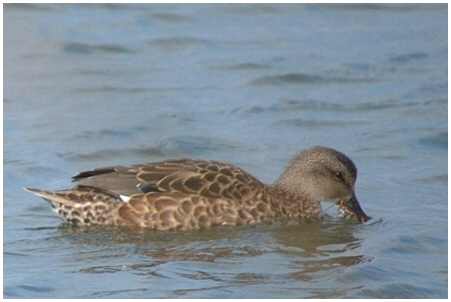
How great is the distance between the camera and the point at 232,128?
41.1 ft

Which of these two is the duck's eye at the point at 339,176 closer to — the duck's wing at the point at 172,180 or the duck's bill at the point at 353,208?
the duck's bill at the point at 353,208

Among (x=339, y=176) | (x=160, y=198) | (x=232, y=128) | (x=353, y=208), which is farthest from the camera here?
(x=232, y=128)

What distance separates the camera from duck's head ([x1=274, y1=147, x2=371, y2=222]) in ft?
33.2

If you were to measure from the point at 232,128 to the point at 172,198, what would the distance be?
9.44ft

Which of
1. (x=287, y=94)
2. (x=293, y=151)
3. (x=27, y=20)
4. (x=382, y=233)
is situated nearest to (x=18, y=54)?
(x=27, y=20)

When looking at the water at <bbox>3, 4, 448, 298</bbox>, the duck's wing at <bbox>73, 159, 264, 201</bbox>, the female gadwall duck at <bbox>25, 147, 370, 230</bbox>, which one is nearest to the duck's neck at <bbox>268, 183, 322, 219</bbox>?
the female gadwall duck at <bbox>25, 147, 370, 230</bbox>

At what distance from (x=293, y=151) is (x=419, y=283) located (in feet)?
12.1

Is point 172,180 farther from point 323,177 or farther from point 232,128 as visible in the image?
point 232,128

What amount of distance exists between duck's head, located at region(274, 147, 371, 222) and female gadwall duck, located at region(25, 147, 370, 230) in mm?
28

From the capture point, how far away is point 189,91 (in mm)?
13680

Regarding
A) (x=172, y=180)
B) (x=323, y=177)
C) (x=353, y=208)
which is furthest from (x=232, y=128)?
(x=172, y=180)

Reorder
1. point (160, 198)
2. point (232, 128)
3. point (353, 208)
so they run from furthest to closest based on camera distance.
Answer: point (232, 128) < point (353, 208) < point (160, 198)

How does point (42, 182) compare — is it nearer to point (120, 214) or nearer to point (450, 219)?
point (120, 214)

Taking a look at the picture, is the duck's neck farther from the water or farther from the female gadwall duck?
the water
